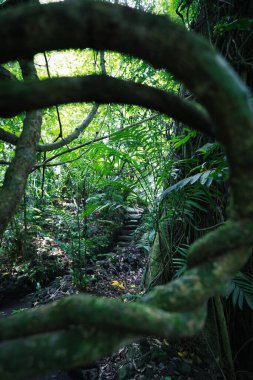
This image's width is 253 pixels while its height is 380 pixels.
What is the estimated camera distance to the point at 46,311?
1.89 feet

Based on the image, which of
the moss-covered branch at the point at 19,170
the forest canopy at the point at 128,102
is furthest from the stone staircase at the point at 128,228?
the forest canopy at the point at 128,102

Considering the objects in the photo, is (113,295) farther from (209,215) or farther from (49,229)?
(49,229)

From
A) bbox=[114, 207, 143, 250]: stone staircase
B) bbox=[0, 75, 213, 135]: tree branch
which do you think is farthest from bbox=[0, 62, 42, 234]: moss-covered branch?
bbox=[114, 207, 143, 250]: stone staircase

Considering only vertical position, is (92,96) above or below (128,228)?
above

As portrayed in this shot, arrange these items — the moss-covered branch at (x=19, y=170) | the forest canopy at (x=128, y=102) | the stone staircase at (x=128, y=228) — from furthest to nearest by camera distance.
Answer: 1. the stone staircase at (x=128, y=228)
2. the moss-covered branch at (x=19, y=170)
3. the forest canopy at (x=128, y=102)

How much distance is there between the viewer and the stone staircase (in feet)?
20.2

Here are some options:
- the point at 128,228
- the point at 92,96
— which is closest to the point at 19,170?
the point at 92,96

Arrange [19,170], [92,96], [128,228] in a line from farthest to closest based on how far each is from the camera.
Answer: [128,228], [19,170], [92,96]

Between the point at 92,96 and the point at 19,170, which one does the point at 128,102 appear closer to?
the point at 92,96

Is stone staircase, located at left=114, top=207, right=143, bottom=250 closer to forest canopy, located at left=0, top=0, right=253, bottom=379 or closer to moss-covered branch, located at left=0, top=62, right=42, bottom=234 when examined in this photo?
moss-covered branch, located at left=0, top=62, right=42, bottom=234

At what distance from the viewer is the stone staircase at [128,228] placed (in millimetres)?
6170

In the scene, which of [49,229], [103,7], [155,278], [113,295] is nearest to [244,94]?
[103,7]

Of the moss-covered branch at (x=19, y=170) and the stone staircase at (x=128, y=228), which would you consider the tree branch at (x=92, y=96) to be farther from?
the stone staircase at (x=128, y=228)

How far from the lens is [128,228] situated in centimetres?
700
